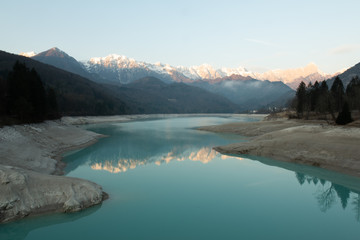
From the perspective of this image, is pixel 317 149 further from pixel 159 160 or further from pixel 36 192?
pixel 36 192

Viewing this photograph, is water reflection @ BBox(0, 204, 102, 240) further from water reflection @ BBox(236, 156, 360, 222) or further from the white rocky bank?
water reflection @ BBox(236, 156, 360, 222)

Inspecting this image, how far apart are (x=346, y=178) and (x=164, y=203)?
2372cm

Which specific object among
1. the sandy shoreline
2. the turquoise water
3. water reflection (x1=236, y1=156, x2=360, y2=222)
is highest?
the sandy shoreline

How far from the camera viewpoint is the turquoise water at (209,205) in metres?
17.2

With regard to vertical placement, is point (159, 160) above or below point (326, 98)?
below

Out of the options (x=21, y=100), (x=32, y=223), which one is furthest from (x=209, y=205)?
(x=21, y=100)

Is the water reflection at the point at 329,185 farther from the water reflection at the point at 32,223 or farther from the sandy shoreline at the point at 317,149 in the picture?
the water reflection at the point at 32,223

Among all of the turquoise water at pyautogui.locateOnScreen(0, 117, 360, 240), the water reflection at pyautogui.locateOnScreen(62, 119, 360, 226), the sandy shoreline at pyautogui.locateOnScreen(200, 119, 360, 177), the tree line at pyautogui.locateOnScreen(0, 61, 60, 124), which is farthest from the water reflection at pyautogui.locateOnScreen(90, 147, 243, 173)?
the tree line at pyautogui.locateOnScreen(0, 61, 60, 124)

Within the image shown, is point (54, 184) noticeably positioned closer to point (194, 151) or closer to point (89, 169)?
point (89, 169)

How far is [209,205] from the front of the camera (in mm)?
22219

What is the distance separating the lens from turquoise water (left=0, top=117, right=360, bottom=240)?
17156 millimetres

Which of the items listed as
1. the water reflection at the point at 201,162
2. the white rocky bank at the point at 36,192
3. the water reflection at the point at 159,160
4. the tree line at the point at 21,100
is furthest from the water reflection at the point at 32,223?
the tree line at the point at 21,100

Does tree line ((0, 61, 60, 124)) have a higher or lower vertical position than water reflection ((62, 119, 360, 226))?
higher

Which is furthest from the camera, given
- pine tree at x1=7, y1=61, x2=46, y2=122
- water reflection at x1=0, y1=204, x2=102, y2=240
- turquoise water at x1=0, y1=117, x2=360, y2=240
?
pine tree at x1=7, y1=61, x2=46, y2=122
